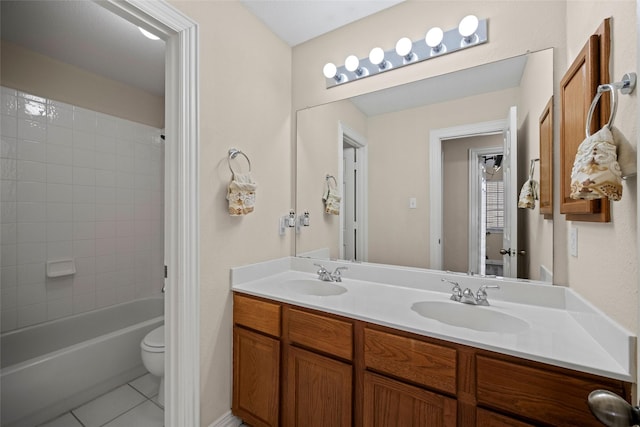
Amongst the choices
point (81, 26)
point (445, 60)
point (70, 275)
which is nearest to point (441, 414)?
point (445, 60)

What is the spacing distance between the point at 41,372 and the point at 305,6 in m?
2.77

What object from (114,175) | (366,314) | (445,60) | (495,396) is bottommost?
(495,396)

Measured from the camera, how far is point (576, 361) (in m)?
0.79

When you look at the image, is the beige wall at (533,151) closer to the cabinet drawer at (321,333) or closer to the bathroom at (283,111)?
the bathroom at (283,111)

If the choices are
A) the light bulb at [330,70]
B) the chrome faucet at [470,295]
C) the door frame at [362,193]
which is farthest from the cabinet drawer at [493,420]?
the light bulb at [330,70]

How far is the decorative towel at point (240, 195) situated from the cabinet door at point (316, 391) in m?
0.79

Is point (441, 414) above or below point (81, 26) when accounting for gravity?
below

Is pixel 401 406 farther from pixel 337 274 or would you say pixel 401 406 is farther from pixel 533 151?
pixel 533 151

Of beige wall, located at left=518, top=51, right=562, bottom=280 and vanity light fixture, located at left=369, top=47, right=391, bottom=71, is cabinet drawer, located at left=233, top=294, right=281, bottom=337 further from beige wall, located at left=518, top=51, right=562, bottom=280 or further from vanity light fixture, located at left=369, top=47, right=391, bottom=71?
vanity light fixture, located at left=369, top=47, right=391, bottom=71

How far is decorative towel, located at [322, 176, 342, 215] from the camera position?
1925 millimetres

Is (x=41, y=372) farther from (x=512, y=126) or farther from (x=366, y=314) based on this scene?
(x=512, y=126)

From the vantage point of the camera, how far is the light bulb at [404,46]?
157 cm

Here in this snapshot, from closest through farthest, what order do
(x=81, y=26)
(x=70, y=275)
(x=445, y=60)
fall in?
(x=445, y=60) → (x=81, y=26) → (x=70, y=275)

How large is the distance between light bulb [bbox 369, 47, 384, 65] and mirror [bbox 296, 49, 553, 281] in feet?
0.62
